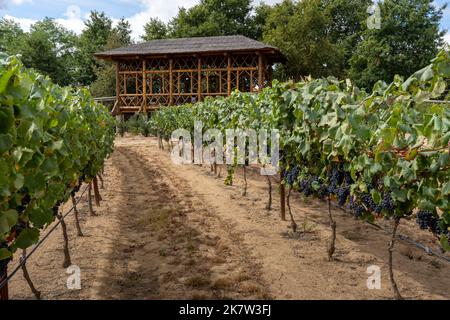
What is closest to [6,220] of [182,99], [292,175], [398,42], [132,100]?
[292,175]

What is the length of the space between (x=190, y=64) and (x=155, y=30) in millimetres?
15002

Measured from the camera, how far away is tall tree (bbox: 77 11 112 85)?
4662 centimetres

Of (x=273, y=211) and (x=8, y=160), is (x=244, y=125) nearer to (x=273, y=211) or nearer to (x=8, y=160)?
(x=273, y=211)

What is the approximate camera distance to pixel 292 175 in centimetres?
656

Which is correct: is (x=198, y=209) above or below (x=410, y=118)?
below

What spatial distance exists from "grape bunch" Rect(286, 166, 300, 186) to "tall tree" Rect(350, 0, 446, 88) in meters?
28.9

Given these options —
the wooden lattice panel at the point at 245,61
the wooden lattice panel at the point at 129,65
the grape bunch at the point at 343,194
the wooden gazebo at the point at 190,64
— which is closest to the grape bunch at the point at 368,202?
the grape bunch at the point at 343,194

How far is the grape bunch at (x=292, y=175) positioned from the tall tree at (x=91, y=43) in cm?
4204

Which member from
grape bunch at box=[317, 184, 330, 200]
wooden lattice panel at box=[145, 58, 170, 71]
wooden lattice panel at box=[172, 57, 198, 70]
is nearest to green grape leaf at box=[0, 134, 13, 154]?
grape bunch at box=[317, 184, 330, 200]

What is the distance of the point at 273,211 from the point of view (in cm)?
872

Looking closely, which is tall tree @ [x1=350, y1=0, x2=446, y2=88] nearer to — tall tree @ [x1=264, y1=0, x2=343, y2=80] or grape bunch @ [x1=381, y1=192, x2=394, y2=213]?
tall tree @ [x1=264, y1=0, x2=343, y2=80]

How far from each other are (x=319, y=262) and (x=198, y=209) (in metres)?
3.46
